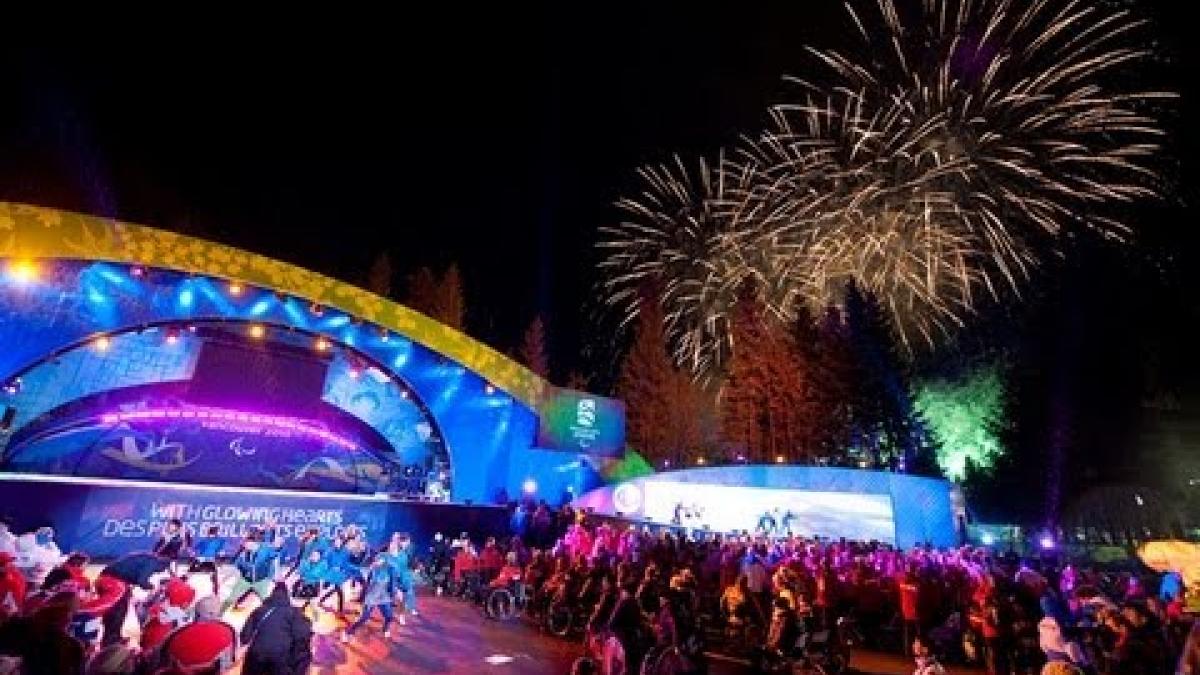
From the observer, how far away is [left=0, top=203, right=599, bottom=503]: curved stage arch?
17797 millimetres

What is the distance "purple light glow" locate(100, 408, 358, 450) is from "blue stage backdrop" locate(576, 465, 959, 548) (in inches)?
438

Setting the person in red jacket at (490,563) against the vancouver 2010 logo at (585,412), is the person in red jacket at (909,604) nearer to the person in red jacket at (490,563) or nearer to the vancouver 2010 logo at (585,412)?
the person in red jacket at (490,563)

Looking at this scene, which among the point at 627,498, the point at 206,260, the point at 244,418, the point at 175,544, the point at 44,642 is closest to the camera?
the point at 44,642

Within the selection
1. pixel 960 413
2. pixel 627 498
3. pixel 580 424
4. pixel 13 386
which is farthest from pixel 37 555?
pixel 960 413

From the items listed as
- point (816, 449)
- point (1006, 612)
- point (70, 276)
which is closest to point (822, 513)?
point (1006, 612)

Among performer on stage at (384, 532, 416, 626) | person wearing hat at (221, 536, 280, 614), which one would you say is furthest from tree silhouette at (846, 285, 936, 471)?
person wearing hat at (221, 536, 280, 614)

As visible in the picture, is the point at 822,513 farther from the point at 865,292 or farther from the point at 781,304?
the point at 865,292

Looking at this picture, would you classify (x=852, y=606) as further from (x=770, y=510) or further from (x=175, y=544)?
(x=175, y=544)

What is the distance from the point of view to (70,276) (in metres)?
17.8

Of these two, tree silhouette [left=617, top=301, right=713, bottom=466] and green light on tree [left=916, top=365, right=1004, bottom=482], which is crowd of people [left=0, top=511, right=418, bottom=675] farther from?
green light on tree [left=916, top=365, right=1004, bottom=482]

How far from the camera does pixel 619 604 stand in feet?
27.6

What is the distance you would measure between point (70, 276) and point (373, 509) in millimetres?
10679

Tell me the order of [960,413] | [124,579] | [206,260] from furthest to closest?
[960,413] → [206,260] → [124,579]

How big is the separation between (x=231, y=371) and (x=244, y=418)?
173cm
